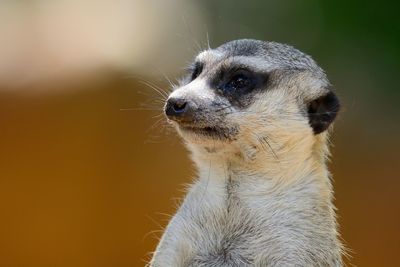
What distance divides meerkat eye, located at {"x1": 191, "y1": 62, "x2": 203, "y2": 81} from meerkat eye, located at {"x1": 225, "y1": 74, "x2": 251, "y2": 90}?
206 millimetres

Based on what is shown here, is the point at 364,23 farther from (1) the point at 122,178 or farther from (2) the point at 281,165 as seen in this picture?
(2) the point at 281,165

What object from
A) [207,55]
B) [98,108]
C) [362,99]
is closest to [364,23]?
[362,99]

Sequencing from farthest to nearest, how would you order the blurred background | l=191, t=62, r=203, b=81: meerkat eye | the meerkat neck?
the blurred background < l=191, t=62, r=203, b=81: meerkat eye < the meerkat neck

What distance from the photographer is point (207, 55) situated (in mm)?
3602

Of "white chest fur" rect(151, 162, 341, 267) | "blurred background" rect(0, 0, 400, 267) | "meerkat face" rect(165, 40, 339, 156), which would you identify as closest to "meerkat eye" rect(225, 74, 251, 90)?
"meerkat face" rect(165, 40, 339, 156)

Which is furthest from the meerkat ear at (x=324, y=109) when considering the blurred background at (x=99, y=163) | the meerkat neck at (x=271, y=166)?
the blurred background at (x=99, y=163)

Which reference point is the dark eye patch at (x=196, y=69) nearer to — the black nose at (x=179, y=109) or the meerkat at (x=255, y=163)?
the meerkat at (x=255, y=163)

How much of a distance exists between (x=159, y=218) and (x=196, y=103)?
3.62 m

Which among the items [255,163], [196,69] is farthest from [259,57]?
[255,163]

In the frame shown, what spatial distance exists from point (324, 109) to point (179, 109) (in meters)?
0.62

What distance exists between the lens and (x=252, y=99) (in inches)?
134

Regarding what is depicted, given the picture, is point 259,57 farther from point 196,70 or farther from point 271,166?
point 271,166

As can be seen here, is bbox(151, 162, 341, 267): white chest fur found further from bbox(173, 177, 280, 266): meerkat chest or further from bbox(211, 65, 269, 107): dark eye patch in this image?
bbox(211, 65, 269, 107): dark eye patch

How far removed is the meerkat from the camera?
10.6ft
